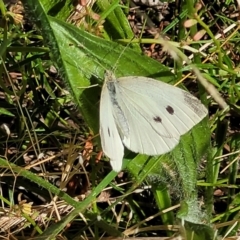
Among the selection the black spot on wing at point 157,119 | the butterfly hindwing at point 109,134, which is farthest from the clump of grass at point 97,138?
the black spot on wing at point 157,119

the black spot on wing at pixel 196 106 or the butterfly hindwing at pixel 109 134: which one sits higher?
the black spot on wing at pixel 196 106

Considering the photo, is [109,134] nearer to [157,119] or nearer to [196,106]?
[157,119]

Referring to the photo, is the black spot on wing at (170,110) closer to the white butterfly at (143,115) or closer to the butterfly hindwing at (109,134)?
the white butterfly at (143,115)

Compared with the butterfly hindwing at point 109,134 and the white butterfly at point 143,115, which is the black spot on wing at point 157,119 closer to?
the white butterfly at point 143,115

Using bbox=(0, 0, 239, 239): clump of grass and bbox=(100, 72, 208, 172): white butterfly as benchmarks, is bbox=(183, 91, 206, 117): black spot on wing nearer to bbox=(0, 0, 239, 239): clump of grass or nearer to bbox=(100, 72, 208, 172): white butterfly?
bbox=(100, 72, 208, 172): white butterfly

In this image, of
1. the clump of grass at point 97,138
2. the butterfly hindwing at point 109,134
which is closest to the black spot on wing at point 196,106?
the clump of grass at point 97,138

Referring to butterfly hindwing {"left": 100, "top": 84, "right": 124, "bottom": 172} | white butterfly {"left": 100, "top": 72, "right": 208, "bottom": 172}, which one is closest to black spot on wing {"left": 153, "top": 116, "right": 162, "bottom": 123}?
white butterfly {"left": 100, "top": 72, "right": 208, "bottom": 172}

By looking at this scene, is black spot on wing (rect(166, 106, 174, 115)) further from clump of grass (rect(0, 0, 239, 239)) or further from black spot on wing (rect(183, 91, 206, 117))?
clump of grass (rect(0, 0, 239, 239))

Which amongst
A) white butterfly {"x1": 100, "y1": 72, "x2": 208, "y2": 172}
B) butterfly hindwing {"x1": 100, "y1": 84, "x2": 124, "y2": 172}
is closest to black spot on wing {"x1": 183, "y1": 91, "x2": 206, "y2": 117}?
white butterfly {"x1": 100, "y1": 72, "x2": 208, "y2": 172}

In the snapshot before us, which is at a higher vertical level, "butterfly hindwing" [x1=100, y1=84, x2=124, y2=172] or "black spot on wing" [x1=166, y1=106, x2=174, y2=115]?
"black spot on wing" [x1=166, y1=106, x2=174, y2=115]
